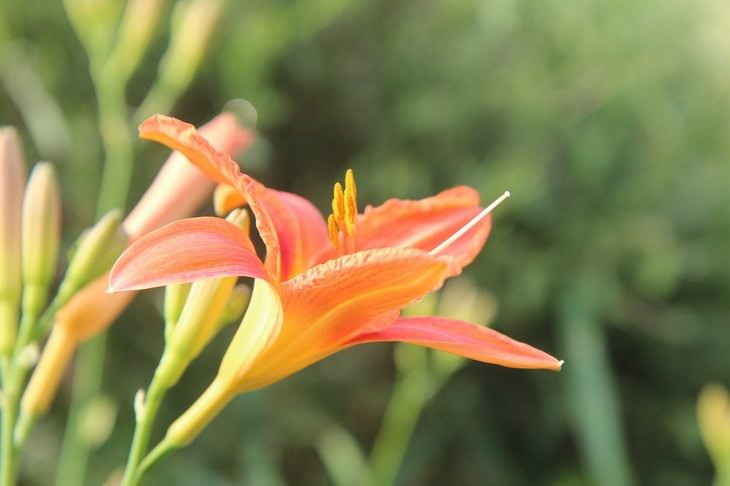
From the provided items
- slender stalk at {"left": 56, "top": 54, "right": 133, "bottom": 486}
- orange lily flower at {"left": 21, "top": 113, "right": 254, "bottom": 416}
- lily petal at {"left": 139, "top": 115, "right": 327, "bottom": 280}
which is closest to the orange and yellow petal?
orange lily flower at {"left": 21, "top": 113, "right": 254, "bottom": 416}

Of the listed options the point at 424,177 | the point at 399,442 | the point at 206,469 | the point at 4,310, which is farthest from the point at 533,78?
the point at 4,310

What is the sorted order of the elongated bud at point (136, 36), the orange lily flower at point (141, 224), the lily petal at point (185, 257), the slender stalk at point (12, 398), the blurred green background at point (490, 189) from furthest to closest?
the blurred green background at point (490, 189)
the elongated bud at point (136, 36)
the orange lily flower at point (141, 224)
the slender stalk at point (12, 398)
the lily petal at point (185, 257)

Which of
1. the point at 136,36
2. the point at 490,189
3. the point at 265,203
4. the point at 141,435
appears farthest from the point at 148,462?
the point at 490,189

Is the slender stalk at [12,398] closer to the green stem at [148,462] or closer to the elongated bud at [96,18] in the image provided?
the green stem at [148,462]

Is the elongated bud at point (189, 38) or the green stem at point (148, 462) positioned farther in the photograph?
the elongated bud at point (189, 38)

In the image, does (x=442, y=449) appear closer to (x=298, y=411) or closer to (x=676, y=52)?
(x=298, y=411)

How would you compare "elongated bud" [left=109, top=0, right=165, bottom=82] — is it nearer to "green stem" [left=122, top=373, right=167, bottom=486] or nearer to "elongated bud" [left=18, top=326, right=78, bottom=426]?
"elongated bud" [left=18, top=326, right=78, bottom=426]

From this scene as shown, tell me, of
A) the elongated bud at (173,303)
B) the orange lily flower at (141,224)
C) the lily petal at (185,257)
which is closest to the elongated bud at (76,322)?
the orange lily flower at (141,224)
